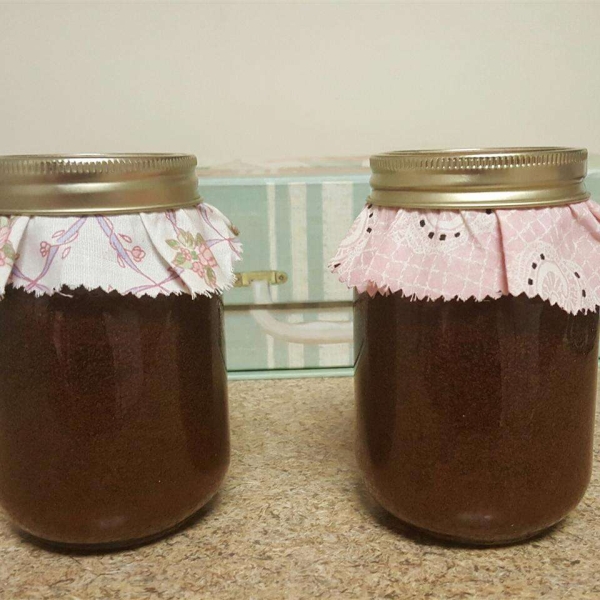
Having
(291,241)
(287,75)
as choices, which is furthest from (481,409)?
(287,75)

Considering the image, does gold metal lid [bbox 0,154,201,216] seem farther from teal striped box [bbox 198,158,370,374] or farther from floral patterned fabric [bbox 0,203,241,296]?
teal striped box [bbox 198,158,370,374]

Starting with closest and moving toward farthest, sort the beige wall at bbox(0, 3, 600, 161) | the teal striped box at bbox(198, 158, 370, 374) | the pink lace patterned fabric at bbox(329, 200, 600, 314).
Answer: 1. the pink lace patterned fabric at bbox(329, 200, 600, 314)
2. the teal striped box at bbox(198, 158, 370, 374)
3. the beige wall at bbox(0, 3, 600, 161)

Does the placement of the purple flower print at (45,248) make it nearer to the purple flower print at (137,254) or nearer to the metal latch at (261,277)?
the purple flower print at (137,254)

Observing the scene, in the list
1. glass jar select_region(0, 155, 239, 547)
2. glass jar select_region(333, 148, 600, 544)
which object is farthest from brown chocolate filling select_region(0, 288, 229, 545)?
glass jar select_region(333, 148, 600, 544)

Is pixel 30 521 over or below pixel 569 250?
below

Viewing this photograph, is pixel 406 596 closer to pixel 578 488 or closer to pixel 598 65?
pixel 578 488

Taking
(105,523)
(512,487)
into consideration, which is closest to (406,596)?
(512,487)

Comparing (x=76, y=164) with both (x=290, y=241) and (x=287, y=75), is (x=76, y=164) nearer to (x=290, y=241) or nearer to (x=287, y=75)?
(x=290, y=241)
